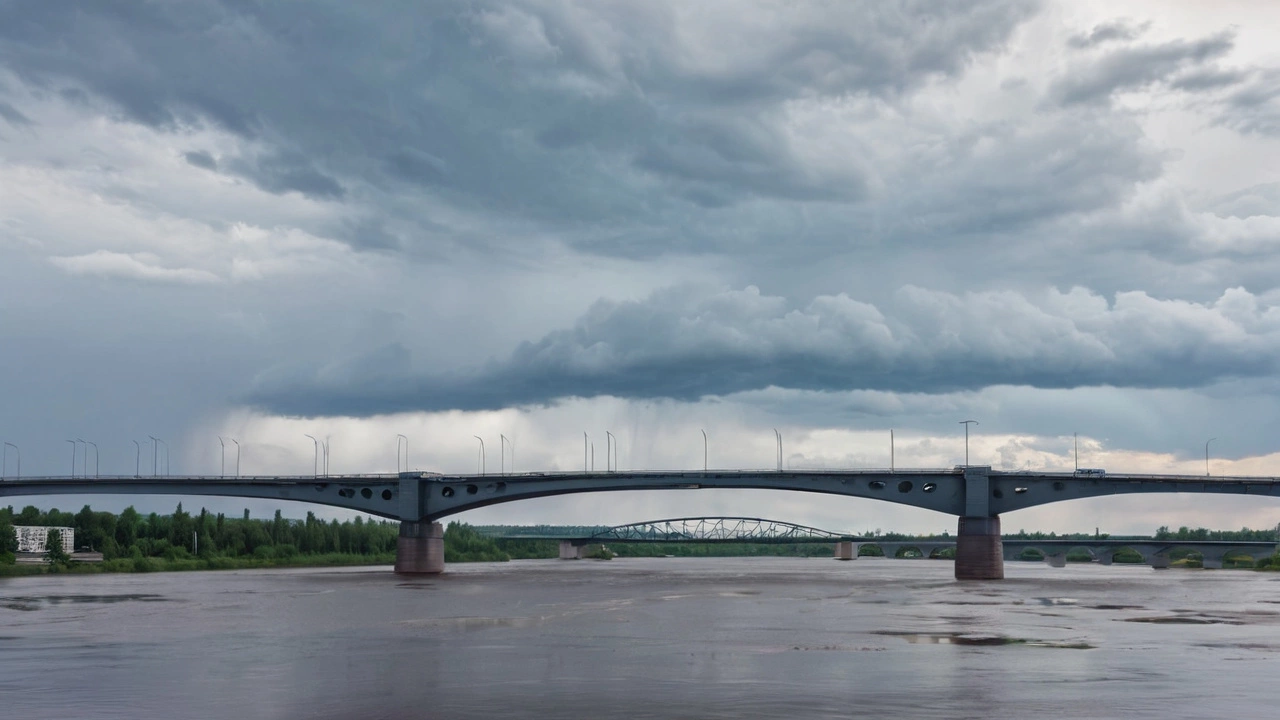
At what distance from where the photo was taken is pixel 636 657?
41.8 m

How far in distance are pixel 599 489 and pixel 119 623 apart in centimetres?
7901

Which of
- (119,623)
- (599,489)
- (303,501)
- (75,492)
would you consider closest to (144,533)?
(75,492)

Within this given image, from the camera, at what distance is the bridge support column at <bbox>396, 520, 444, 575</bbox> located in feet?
452

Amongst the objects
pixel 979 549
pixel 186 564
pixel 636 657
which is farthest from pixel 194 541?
pixel 636 657

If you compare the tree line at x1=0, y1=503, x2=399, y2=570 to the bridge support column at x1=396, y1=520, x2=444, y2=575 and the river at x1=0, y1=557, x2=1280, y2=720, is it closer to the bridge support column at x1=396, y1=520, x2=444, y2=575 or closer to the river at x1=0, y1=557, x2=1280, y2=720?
the bridge support column at x1=396, y1=520, x2=444, y2=575

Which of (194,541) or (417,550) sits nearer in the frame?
(417,550)

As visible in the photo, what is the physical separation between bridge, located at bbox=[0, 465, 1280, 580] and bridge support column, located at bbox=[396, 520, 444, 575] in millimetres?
118

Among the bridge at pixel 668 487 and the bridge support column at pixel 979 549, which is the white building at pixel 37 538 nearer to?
the bridge at pixel 668 487

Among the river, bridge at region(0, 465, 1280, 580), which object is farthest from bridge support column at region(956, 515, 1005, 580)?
the river

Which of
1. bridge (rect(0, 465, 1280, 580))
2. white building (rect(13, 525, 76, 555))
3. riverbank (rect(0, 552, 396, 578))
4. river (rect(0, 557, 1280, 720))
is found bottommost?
riverbank (rect(0, 552, 396, 578))

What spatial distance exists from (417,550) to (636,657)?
329ft

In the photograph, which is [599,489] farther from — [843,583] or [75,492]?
[75,492]

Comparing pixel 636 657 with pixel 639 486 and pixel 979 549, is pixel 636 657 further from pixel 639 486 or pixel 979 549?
pixel 639 486

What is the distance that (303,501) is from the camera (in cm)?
13950
